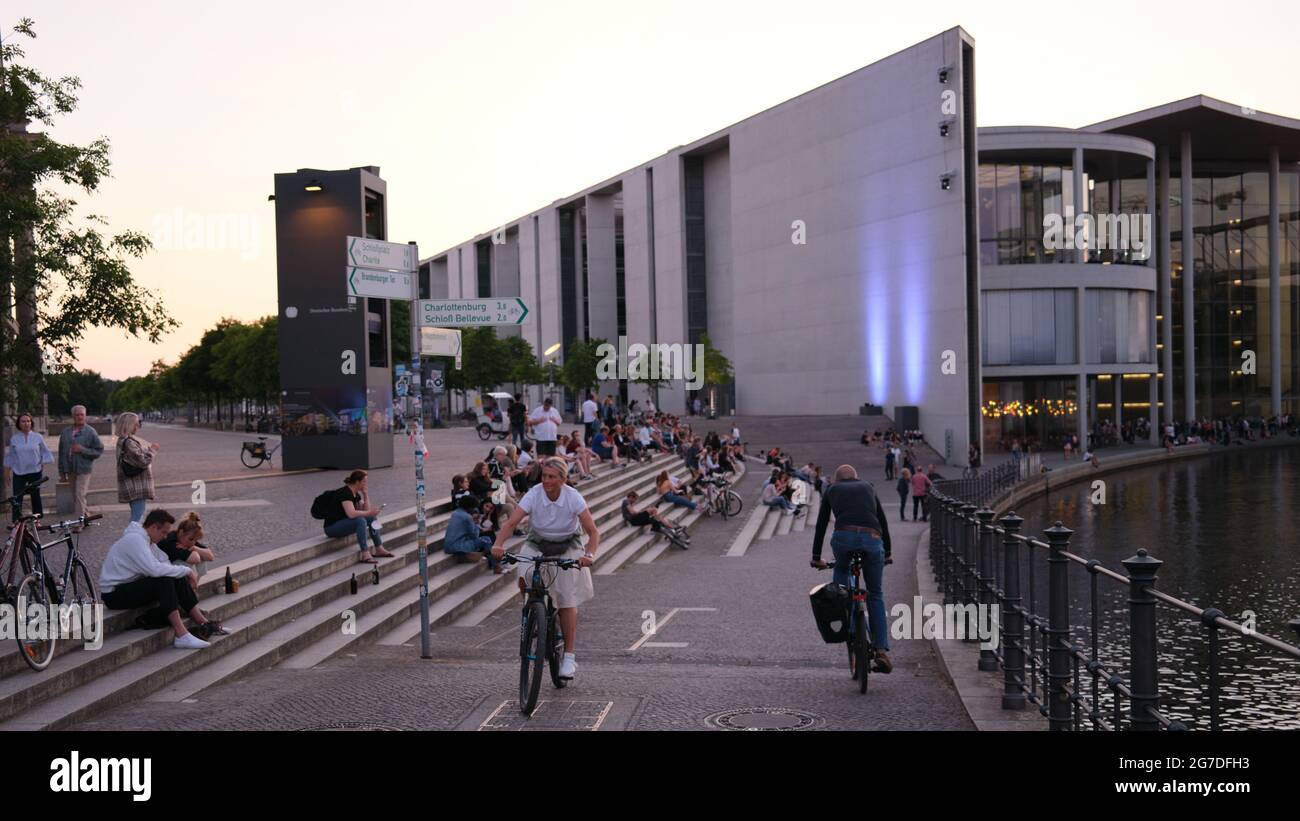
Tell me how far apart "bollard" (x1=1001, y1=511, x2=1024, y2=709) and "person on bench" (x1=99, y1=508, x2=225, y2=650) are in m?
6.04

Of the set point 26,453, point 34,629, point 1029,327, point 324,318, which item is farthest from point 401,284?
point 1029,327

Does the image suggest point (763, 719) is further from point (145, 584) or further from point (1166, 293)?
point (1166, 293)

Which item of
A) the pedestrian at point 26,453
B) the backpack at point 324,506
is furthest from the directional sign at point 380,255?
Answer: the pedestrian at point 26,453

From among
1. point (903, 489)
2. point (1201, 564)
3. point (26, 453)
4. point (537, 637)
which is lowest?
point (1201, 564)

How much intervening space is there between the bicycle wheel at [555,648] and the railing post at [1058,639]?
3.33m

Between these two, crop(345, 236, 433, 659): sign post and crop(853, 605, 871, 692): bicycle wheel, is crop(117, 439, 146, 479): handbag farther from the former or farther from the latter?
crop(853, 605, 871, 692): bicycle wheel

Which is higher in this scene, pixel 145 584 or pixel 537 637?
pixel 145 584

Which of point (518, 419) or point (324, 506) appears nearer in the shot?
point (324, 506)

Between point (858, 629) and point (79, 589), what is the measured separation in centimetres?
632

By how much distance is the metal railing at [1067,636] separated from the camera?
441 centimetres

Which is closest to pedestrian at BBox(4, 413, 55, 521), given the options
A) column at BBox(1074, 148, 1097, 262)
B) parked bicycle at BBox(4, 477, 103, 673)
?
parked bicycle at BBox(4, 477, 103, 673)

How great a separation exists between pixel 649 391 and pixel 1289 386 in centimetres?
4754

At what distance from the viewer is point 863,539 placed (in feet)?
28.1

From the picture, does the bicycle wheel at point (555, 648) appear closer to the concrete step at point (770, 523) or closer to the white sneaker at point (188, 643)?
the white sneaker at point (188, 643)
